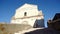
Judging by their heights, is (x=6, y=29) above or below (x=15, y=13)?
below

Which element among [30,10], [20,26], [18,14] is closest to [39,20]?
[30,10]

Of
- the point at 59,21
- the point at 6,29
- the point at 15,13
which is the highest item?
the point at 15,13

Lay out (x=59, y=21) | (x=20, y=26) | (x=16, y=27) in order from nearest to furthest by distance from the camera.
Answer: (x=59, y=21)
(x=16, y=27)
(x=20, y=26)

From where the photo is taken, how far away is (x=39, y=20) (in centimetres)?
2011

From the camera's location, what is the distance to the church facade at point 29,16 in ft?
66.1

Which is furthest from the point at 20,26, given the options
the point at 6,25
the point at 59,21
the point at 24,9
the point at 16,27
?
the point at 24,9

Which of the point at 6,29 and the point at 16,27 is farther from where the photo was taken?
the point at 16,27

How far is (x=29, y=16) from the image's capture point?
21281 mm

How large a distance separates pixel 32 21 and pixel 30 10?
7.32 feet

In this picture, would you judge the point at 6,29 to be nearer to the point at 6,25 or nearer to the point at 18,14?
the point at 6,25

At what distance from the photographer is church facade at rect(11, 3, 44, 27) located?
20156 millimetres

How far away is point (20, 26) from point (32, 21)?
8752 millimetres

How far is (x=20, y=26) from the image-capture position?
38.8 ft

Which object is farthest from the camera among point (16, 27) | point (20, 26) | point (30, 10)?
point (30, 10)
